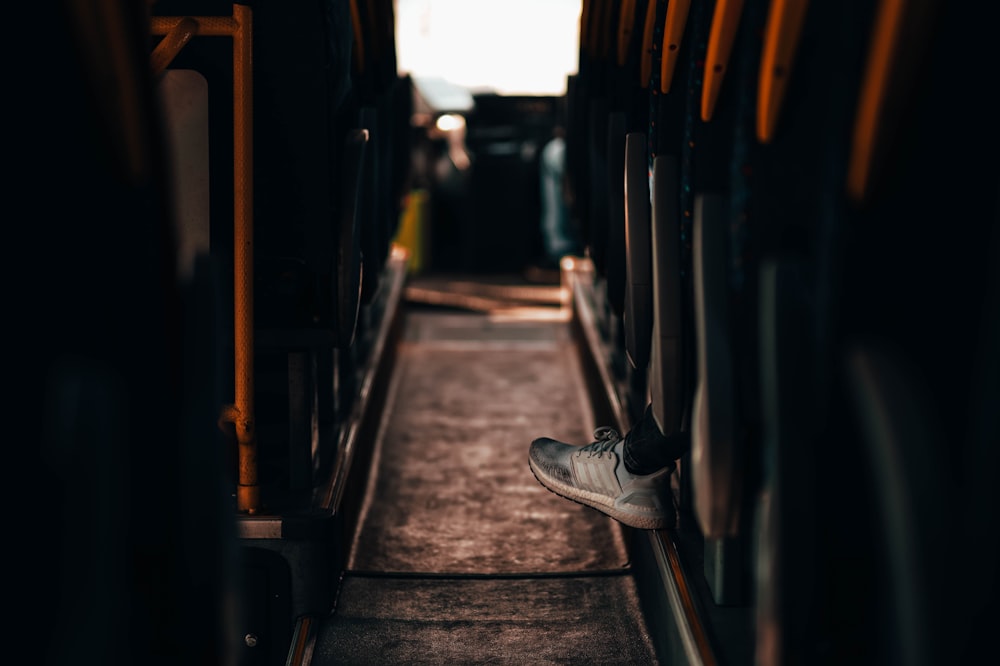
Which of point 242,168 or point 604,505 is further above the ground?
point 242,168

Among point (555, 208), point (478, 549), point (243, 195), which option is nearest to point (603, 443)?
point (478, 549)

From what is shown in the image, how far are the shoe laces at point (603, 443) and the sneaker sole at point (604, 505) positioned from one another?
0.08 meters

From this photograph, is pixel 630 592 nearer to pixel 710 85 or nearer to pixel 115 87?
pixel 710 85

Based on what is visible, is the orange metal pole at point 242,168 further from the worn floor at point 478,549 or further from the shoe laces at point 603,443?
the shoe laces at point 603,443

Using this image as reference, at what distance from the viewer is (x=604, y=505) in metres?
1.86

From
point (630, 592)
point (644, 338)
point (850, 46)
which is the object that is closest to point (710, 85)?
point (850, 46)

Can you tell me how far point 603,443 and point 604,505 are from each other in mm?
166

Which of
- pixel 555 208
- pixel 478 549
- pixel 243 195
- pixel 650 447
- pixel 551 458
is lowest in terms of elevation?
pixel 555 208

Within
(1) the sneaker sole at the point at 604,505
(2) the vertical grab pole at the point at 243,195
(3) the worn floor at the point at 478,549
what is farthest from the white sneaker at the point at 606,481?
(2) the vertical grab pole at the point at 243,195

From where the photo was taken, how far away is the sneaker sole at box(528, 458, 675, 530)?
69.3 inches

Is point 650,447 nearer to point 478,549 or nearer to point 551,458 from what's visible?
point 551,458

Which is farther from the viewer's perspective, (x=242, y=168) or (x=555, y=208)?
(x=555, y=208)

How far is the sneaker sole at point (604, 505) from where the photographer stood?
1.76m

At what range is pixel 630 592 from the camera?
193 centimetres
